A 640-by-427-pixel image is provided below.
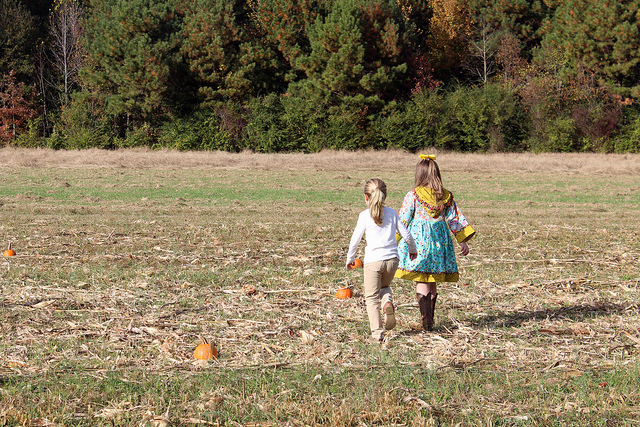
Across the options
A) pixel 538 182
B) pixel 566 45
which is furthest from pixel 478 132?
pixel 538 182

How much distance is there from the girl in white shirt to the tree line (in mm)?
38566

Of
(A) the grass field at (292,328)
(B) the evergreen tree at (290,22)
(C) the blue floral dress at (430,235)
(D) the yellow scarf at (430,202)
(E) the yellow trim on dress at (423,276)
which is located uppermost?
(B) the evergreen tree at (290,22)

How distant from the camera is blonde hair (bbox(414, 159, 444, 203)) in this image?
6562 mm

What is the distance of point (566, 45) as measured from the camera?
46500 mm

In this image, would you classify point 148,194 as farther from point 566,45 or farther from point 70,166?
point 566,45

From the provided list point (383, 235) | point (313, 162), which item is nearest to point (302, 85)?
point (313, 162)

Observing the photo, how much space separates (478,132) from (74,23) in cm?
3101

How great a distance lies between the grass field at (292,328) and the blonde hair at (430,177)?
4.39 ft

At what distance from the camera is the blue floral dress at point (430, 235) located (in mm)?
6418

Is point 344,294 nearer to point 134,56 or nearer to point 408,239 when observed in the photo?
point 408,239

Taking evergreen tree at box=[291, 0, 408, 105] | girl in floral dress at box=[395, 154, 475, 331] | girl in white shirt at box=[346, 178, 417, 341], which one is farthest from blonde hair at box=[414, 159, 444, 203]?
evergreen tree at box=[291, 0, 408, 105]

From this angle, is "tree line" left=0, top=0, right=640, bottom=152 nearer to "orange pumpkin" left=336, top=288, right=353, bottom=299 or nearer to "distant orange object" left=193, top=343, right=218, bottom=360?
"orange pumpkin" left=336, top=288, right=353, bottom=299

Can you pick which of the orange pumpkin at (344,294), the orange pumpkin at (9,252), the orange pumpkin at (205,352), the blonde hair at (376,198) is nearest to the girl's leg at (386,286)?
the blonde hair at (376,198)

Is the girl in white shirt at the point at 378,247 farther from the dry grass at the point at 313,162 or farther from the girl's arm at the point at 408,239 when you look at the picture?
the dry grass at the point at 313,162
